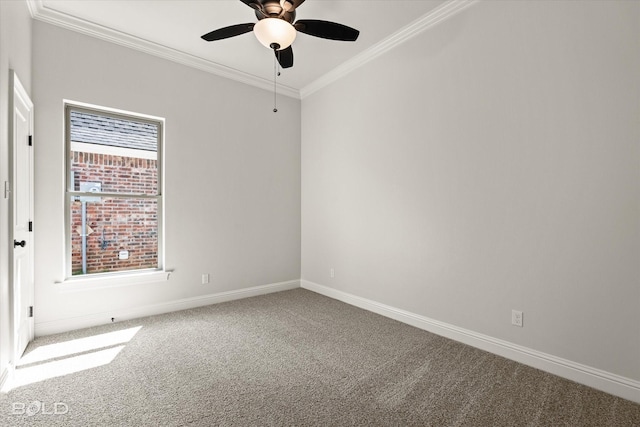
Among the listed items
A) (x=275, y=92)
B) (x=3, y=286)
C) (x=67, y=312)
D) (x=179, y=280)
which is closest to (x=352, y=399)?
(x=3, y=286)

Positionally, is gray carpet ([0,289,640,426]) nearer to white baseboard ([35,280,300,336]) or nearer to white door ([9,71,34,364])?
white baseboard ([35,280,300,336])

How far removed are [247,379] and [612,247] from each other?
8.65ft

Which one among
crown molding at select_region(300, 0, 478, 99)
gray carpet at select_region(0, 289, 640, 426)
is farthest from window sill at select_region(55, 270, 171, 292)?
crown molding at select_region(300, 0, 478, 99)

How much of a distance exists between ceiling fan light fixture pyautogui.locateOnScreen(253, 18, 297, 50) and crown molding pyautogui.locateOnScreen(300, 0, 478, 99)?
5.10 ft

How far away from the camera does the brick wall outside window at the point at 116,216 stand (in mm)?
3227

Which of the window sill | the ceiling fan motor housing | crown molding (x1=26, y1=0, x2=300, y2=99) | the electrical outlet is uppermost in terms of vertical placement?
crown molding (x1=26, y1=0, x2=300, y2=99)

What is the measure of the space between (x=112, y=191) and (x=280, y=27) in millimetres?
2581

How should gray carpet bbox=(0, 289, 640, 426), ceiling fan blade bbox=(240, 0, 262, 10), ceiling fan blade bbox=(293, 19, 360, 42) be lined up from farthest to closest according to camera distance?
1. ceiling fan blade bbox=(293, 19, 360, 42)
2. ceiling fan blade bbox=(240, 0, 262, 10)
3. gray carpet bbox=(0, 289, 640, 426)

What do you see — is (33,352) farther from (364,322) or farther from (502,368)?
(502,368)

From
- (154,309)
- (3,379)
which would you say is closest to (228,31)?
(3,379)

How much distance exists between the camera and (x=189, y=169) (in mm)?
3814

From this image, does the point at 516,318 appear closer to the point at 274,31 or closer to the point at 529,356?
the point at 529,356

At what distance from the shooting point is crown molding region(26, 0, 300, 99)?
2.92 metres

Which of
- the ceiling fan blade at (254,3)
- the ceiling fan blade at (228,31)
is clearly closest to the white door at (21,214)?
the ceiling fan blade at (228,31)
